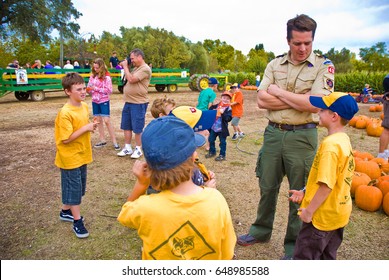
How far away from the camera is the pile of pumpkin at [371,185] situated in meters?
3.96

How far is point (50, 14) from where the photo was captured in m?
25.2

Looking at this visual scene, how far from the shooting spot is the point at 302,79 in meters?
2.68

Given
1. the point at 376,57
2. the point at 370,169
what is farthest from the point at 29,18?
the point at 376,57

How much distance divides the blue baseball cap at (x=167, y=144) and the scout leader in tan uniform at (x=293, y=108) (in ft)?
4.92

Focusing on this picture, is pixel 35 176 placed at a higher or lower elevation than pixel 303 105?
lower

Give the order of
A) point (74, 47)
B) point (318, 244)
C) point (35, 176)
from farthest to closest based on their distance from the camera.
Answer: point (74, 47), point (35, 176), point (318, 244)

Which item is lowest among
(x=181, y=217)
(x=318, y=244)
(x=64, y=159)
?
(x=318, y=244)

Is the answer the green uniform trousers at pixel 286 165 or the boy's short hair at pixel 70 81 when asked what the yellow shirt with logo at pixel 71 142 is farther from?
the green uniform trousers at pixel 286 165

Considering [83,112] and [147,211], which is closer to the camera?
[147,211]

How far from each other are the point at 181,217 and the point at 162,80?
18761mm

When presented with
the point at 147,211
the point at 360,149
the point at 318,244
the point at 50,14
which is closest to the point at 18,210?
the point at 147,211

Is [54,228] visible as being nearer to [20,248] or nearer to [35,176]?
[20,248]

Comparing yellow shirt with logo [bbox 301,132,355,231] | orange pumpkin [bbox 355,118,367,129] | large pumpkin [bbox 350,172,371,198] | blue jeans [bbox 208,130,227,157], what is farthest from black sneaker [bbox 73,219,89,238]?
orange pumpkin [bbox 355,118,367,129]

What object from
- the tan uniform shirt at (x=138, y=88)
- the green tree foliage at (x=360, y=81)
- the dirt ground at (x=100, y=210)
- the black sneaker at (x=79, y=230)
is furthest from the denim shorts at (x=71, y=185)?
the green tree foliage at (x=360, y=81)
